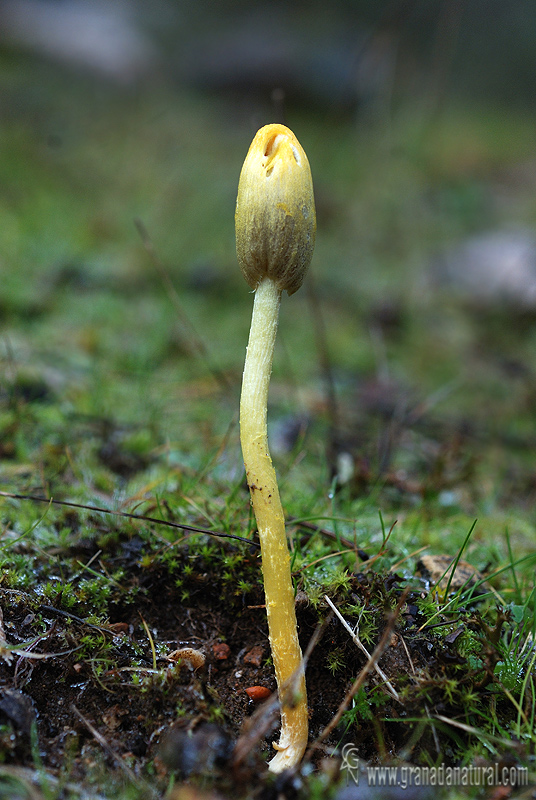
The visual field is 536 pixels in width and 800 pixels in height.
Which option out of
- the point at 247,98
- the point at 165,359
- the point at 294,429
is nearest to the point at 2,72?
the point at 247,98

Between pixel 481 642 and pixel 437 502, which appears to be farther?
pixel 437 502

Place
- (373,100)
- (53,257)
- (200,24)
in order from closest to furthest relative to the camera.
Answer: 1. (53,257)
2. (373,100)
3. (200,24)

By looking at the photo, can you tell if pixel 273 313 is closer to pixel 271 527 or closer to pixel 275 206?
pixel 275 206

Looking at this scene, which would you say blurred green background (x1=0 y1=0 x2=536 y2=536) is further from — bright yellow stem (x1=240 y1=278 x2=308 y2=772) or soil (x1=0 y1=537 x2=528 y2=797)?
bright yellow stem (x1=240 y1=278 x2=308 y2=772)

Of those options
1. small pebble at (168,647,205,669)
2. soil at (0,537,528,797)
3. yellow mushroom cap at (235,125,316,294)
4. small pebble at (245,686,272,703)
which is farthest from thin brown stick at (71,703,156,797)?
yellow mushroom cap at (235,125,316,294)

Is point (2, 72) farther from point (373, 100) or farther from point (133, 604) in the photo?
point (133, 604)

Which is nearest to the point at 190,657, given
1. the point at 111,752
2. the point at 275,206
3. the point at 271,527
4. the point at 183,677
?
the point at 183,677

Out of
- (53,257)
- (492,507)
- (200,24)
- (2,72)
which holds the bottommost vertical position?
(492,507)
